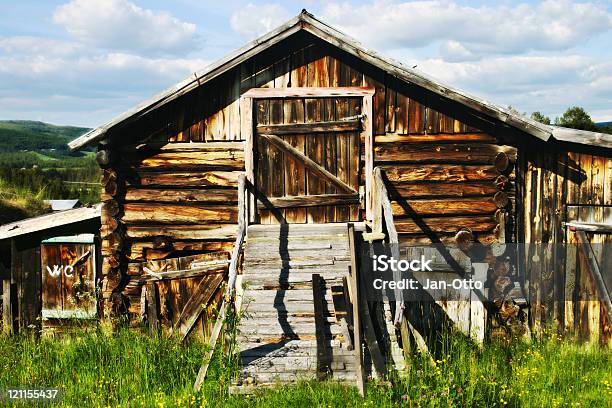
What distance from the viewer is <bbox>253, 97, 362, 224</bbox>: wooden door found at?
893 cm

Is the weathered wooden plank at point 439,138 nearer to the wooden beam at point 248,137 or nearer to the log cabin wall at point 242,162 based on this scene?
the log cabin wall at point 242,162

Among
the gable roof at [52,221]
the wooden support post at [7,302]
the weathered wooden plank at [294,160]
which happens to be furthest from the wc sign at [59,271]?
the weathered wooden plank at [294,160]

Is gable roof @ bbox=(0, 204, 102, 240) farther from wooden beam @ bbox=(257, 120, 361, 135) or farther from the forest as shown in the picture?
wooden beam @ bbox=(257, 120, 361, 135)

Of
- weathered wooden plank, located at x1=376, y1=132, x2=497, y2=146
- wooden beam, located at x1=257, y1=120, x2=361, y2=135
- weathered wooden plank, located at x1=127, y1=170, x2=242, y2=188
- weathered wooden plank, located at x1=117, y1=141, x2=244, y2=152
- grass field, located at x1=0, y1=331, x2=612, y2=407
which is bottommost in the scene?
grass field, located at x1=0, y1=331, x2=612, y2=407

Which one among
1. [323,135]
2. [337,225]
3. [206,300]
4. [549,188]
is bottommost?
[206,300]

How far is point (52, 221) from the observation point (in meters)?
9.62

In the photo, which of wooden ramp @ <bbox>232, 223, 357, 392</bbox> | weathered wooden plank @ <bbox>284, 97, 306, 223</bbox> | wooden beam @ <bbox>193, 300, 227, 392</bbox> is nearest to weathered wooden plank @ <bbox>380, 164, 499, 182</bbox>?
wooden ramp @ <bbox>232, 223, 357, 392</bbox>

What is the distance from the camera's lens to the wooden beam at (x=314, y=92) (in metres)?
8.88

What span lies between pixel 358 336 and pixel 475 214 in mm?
3773

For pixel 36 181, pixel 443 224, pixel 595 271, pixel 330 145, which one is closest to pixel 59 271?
pixel 330 145

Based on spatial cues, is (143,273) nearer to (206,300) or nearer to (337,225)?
(206,300)

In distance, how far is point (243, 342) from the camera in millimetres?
7043

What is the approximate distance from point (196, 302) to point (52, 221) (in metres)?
3.02

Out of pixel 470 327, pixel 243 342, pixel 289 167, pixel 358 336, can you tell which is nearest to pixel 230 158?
pixel 289 167
